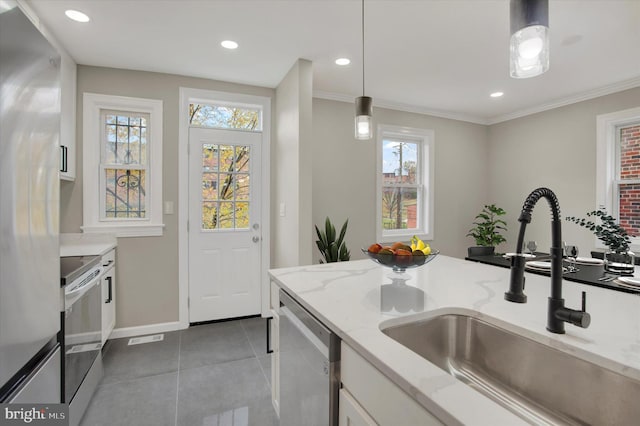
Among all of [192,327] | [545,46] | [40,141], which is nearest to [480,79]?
[545,46]

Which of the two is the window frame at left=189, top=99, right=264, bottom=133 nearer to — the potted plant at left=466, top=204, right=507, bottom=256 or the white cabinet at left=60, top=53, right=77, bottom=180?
the white cabinet at left=60, top=53, right=77, bottom=180

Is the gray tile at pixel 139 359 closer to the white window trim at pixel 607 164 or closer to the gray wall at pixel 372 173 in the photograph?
the gray wall at pixel 372 173

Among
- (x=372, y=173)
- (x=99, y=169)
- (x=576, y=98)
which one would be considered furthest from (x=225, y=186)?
(x=576, y=98)

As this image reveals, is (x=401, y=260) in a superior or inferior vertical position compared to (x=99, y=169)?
inferior

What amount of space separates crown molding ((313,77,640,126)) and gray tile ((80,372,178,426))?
3285mm

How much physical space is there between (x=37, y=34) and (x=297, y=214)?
211 centimetres

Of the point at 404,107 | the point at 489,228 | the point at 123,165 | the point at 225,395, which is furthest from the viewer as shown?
the point at 489,228

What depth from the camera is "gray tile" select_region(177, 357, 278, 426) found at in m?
1.89

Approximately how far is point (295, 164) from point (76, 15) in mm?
1923

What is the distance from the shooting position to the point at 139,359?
103 inches

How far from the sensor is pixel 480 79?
350cm

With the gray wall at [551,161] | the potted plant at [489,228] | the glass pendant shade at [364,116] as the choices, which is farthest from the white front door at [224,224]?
the gray wall at [551,161]

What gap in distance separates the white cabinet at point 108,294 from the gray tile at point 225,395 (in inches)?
32.1

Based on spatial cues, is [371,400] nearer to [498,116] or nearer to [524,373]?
[524,373]
